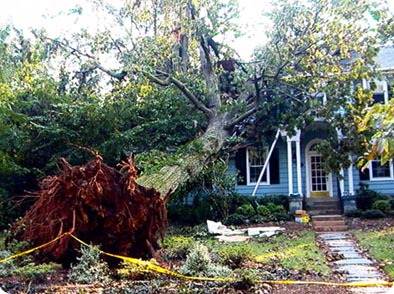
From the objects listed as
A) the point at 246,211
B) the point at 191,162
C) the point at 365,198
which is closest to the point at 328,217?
the point at 365,198

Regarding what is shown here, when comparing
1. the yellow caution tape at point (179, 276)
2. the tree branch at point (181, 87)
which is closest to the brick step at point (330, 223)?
the tree branch at point (181, 87)

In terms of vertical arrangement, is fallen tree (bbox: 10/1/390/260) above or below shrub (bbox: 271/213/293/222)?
above

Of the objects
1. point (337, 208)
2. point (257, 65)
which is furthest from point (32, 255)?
point (337, 208)

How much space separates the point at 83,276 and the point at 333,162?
5427mm

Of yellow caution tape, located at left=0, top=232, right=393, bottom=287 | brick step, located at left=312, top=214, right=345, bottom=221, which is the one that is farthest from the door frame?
yellow caution tape, located at left=0, top=232, right=393, bottom=287

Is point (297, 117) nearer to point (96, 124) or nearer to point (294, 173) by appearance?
point (294, 173)

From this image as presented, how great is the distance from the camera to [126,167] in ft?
15.4

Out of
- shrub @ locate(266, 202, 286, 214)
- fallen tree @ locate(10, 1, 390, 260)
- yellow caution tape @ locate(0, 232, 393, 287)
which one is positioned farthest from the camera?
shrub @ locate(266, 202, 286, 214)

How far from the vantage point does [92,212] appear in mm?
4516

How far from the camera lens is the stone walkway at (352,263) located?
4262mm

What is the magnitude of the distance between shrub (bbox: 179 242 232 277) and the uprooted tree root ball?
26.5 inches

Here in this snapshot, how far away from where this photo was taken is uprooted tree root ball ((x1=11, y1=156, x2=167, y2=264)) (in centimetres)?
441

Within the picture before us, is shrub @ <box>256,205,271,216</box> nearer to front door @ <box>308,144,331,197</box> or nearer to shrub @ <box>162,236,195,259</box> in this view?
front door @ <box>308,144,331,197</box>

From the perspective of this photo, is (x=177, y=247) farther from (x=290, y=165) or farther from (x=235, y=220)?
(x=290, y=165)
